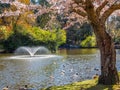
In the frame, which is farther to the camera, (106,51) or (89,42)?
(89,42)

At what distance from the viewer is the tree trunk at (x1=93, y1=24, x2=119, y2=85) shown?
14109 mm

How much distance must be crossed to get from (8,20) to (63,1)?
4762cm

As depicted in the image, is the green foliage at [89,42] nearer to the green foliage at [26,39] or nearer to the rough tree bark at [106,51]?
the green foliage at [26,39]

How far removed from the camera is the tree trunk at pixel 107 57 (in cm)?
1411

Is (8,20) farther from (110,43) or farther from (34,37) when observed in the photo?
(110,43)

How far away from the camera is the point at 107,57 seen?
14102 millimetres

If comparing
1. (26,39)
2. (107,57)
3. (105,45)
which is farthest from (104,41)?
(26,39)

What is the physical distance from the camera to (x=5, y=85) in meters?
20.2

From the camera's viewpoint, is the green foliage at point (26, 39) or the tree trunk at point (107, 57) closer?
the tree trunk at point (107, 57)

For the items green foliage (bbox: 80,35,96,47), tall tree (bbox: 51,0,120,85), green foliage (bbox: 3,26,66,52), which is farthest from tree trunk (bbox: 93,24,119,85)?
green foliage (bbox: 80,35,96,47)

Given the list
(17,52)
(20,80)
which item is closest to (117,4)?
(20,80)

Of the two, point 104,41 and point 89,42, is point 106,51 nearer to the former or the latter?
point 104,41

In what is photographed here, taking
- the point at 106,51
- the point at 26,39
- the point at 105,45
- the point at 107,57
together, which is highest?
the point at 26,39

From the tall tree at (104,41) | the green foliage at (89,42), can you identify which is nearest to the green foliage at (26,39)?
the green foliage at (89,42)
